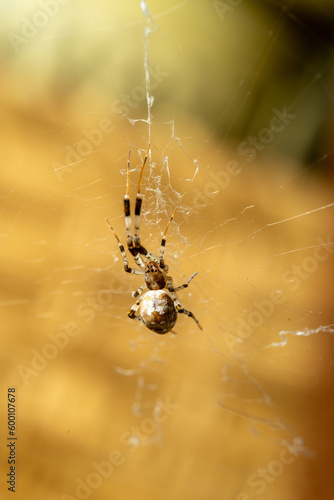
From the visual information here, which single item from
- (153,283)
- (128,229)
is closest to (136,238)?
(128,229)

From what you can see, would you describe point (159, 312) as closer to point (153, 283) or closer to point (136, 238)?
point (153, 283)

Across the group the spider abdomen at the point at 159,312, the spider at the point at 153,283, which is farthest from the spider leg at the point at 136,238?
the spider abdomen at the point at 159,312

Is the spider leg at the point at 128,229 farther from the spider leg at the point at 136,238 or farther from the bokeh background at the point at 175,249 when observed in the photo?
the bokeh background at the point at 175,249

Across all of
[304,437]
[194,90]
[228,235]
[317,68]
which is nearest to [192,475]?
[304,437]

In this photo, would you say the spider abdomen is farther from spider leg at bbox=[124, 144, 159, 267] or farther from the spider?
spider leg at bbox=[124, 144, 159, 267]

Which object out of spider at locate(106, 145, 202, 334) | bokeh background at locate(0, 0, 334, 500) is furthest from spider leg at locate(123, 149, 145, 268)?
bokeh background at locate(0, 0, 334, 500)

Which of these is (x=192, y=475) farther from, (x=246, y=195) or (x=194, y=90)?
(x=194, y=90)
